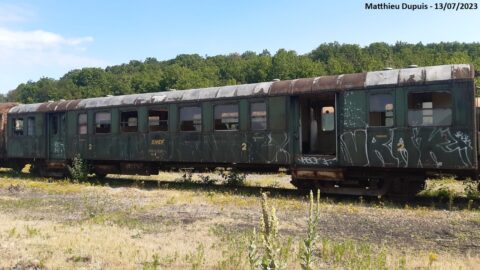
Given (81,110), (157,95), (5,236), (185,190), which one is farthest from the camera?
(81,110)

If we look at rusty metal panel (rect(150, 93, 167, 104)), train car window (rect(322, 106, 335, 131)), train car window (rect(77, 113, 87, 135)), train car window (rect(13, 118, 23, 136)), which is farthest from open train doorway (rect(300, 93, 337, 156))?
train car window (rect(13, 118, 23, 136))

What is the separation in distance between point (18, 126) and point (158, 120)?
8.77 m

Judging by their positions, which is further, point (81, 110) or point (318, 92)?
point (81, 110)

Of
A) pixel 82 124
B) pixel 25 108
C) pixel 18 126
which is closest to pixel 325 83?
pixel 82 124

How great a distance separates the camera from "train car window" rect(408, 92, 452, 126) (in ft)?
34.5

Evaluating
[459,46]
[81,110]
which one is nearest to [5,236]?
[81,110]

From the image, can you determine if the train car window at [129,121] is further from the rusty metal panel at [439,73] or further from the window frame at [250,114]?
the rusty metal panel at [439,73]

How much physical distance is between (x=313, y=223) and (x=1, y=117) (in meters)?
21.7

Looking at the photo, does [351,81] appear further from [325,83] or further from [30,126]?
[30,126]

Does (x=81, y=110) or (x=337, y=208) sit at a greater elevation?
(x=81, y=110)

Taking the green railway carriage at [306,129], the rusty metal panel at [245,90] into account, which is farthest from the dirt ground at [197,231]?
the rusty metal panel at [245,90]

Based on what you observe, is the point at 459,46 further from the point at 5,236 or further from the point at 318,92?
the point at 5,236

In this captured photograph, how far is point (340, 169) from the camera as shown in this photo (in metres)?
11.9

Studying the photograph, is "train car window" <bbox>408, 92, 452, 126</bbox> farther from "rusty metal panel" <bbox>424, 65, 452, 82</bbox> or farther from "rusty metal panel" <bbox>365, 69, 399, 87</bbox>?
"rusty metal panel" <bbox>365, 69, 399, 87</bbox>
